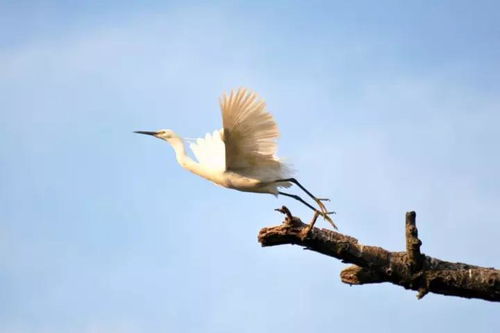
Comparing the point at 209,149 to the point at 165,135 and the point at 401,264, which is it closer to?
the point at 165,135

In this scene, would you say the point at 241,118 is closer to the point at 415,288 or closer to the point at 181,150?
the point at 181,150

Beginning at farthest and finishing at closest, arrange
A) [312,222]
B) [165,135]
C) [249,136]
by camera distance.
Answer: [165,135]
[249,136]
[312,222]

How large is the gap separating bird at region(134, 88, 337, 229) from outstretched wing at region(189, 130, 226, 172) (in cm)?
5

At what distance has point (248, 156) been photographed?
9484 mm

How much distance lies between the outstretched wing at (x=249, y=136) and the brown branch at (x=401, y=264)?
1339 mm

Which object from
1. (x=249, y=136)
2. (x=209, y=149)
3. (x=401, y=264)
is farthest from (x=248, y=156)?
(x=401, y=264)

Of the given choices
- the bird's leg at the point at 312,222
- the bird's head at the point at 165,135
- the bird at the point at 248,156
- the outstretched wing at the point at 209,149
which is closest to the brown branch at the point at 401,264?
the bird's leg at the point at 312,222

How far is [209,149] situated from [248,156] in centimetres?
134

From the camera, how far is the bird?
898 centimetres

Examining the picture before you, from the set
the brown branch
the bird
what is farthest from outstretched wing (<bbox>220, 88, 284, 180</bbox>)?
the brown branch

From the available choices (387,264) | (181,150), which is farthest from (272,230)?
(181,150)

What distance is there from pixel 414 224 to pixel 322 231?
954mm

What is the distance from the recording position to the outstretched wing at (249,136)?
895 centimetres

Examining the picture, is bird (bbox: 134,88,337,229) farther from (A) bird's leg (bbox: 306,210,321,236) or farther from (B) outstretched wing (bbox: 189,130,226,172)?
(A) bird's leg (bbox: 306,210,321,236)
